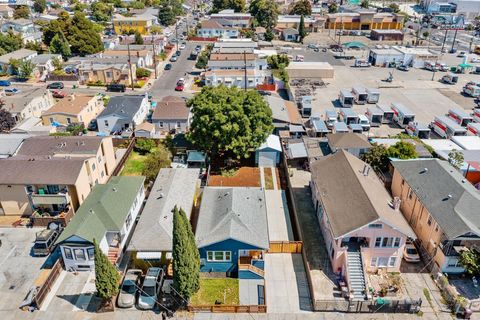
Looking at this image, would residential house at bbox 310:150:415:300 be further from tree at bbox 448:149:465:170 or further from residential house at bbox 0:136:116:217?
residential house at bbox 0:136:116:217

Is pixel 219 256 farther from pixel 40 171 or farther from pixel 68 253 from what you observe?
pixel 40 171

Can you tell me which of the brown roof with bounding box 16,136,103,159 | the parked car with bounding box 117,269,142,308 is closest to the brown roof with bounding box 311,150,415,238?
the parked car with bounding box 117,269,142,308

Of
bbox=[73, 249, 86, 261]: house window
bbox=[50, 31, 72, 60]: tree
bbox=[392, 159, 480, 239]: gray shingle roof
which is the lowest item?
bbox=[73, 249, 86, 261]: house window

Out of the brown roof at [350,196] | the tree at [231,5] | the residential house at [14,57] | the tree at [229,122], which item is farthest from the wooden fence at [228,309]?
the tree at [231,5]

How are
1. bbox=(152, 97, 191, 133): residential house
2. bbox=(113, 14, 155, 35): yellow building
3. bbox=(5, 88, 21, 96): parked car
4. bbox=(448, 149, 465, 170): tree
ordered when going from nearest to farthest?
1. bbox=(448, 149, 465, 170): tree
2. bbox=(152, 97, 191, 133): residential house
3. bbox=(5, 88, 21, 96): parked car
4. bbox=(113, 14, 155, 35): yellow building

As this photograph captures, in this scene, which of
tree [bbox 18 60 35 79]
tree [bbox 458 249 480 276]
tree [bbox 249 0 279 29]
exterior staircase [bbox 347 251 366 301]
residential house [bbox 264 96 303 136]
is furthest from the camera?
tree [bbox 249 0 279 29]

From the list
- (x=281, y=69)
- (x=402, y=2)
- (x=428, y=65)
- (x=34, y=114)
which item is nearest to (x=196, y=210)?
(x=34, y=114)

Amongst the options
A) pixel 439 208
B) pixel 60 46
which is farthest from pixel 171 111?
pixel 60 46

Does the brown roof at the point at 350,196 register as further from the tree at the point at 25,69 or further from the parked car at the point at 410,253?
the tree at the point at 25,69
